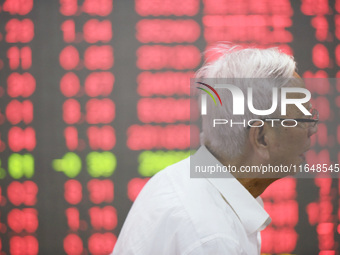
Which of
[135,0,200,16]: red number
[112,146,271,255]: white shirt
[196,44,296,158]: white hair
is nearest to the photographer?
[112,146,271,255]: white shirt

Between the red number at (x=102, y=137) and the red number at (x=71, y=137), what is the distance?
0.20 ft

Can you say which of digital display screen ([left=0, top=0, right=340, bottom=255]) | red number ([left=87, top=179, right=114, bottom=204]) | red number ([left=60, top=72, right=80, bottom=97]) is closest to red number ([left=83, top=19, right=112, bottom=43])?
digital display screen ([left=0, top=0, right=340, bottom=255])

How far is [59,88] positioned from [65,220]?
22.6 inches

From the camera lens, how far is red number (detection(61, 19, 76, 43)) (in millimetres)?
1536

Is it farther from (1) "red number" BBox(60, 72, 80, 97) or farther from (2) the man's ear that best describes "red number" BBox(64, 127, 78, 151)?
(2) the man's ear

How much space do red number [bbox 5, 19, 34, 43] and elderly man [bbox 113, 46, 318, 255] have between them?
1.09m

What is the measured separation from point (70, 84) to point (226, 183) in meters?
1.09

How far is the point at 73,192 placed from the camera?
1545 millimetres

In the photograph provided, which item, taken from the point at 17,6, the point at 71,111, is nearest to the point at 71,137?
the point at 71,111

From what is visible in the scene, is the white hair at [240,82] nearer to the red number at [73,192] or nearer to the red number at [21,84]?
the red number at [73,192]

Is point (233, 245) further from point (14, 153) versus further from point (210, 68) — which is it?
point (14, 153)

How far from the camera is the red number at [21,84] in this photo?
5.09 ft

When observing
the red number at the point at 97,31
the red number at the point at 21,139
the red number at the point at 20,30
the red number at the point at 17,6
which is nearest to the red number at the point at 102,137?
the red number at the point at 21,139

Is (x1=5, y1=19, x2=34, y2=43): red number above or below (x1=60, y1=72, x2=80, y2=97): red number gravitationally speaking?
above
